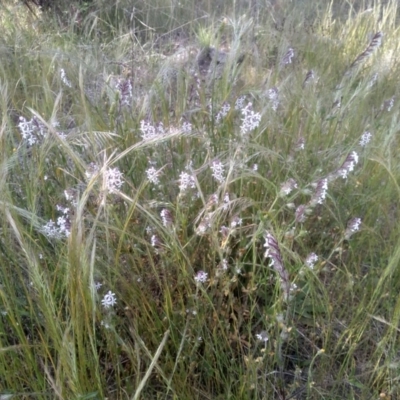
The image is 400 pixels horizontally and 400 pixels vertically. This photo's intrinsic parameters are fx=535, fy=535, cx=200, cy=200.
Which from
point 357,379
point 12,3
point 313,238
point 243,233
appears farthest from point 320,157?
point 12,3

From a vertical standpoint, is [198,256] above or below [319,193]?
below

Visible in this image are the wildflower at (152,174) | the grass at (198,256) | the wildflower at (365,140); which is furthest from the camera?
the wildflower at (365,140)

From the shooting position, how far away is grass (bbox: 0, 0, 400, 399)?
1091mm

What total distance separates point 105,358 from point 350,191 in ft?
2.91

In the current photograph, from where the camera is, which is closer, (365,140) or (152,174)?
(152,174)

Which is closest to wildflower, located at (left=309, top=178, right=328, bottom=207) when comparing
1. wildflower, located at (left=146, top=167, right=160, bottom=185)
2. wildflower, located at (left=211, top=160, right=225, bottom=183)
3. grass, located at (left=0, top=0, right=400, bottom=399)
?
grass, located at (left=0, top=0, right=400, bottom=399)

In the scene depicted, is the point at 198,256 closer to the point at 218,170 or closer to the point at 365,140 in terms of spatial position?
the point at 218,170

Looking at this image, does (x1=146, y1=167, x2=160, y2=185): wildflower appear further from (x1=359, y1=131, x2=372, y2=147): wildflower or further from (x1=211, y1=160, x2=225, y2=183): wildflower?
(x1=359, y1=131, x2=372, y2=147): wildflower

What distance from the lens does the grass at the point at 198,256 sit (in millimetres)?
1091

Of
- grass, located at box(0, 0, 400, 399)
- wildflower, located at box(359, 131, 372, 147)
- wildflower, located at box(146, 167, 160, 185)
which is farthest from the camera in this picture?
wildflower, located at box(359, 131, 372, 147)

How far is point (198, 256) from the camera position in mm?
1385

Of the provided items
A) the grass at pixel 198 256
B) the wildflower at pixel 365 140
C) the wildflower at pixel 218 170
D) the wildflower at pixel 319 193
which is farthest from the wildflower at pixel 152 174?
the wildflower at pixel 365 140

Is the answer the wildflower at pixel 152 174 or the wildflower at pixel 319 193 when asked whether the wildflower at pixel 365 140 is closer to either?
the wildflower at pixel 319 193

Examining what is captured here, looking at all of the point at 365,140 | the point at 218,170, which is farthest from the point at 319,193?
the point at 365,140
